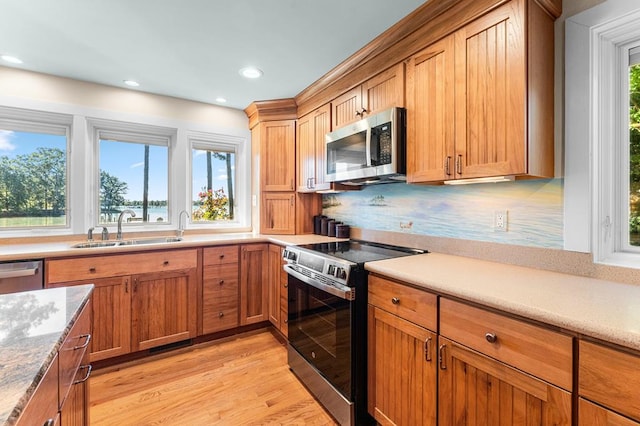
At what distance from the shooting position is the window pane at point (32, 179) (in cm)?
253

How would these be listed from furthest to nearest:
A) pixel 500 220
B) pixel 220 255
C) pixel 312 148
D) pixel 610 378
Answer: pixel 312 148 → pixel 220 255 → pixel 500 220 → pixel 610 378

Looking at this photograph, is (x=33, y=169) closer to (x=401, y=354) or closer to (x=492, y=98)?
(x=401, y=354)

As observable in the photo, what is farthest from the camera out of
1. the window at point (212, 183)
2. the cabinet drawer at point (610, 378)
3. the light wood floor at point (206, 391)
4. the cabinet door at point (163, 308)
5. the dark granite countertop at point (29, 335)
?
the window at point (212, 183)

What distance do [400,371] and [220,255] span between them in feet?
6.20

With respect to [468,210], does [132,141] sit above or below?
above

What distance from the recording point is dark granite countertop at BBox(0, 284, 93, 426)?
56cm

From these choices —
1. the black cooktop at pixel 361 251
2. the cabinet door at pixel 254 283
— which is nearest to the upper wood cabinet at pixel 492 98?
the black cooktop at pixel 361 251

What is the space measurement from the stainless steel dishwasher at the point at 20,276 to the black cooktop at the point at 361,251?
184cm

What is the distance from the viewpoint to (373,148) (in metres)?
1.98

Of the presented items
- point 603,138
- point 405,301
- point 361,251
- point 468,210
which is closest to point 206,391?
point 361,251

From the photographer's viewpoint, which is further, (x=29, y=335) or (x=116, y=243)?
(x=116, y=243)

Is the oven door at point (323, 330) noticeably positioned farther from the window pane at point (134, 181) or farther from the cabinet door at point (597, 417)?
the window pane at point (134, 181)

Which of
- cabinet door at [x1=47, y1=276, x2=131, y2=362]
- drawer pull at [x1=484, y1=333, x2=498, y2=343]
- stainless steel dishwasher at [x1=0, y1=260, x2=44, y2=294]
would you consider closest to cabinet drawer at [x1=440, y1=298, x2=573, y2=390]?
drawer pull at [x1=484, y1=333, x2=498, y2=343]

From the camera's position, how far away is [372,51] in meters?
2.05
